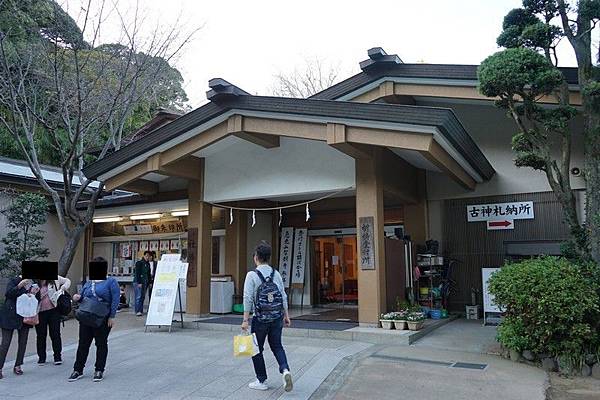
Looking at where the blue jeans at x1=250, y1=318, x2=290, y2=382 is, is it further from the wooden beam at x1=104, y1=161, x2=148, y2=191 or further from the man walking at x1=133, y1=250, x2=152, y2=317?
the man walking at x1=133, y1=250, x2=152, y2=317

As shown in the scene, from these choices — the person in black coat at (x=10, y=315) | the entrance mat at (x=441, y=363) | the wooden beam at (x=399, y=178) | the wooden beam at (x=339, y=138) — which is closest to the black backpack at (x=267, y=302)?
the entrance mat at (x=441, y=363)

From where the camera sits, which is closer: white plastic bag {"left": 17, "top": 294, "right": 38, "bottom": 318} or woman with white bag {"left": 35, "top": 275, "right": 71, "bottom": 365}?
white plastic bag {"left": 17, "top": 294, "right": 38, "bottom": 318}

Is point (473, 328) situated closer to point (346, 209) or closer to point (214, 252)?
point (346, 209)

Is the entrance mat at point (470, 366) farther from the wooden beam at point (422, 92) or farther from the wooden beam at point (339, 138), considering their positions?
the wooden beam at point (422, 92)

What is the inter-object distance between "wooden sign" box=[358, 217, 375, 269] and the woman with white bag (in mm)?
4944

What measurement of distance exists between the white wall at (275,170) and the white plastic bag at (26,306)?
5.13 metres

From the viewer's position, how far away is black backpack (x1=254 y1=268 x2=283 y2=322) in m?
5.24

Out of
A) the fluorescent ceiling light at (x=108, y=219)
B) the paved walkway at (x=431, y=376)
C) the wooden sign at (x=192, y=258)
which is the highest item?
the fluorescent ceiling light at (x=108, y=219)

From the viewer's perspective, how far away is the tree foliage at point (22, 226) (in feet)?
38.9

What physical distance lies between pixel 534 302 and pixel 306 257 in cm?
750

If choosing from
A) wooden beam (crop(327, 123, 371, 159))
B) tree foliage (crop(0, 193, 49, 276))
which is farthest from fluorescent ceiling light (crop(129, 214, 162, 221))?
wooden beam (crop(327, 123, 371, 159))

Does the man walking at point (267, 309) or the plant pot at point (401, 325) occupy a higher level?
the man walking at point (267, 309)

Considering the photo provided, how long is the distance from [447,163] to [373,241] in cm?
197

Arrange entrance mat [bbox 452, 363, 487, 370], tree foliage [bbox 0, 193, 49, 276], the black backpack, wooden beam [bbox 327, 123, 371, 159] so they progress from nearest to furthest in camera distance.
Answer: the black backpack
entrance mat [bbox 452, 363, 487, 370]
wooden beam [bbox 327, 123, 371, 159]
tree foliage [bbox 0, 193, 49, 276]
